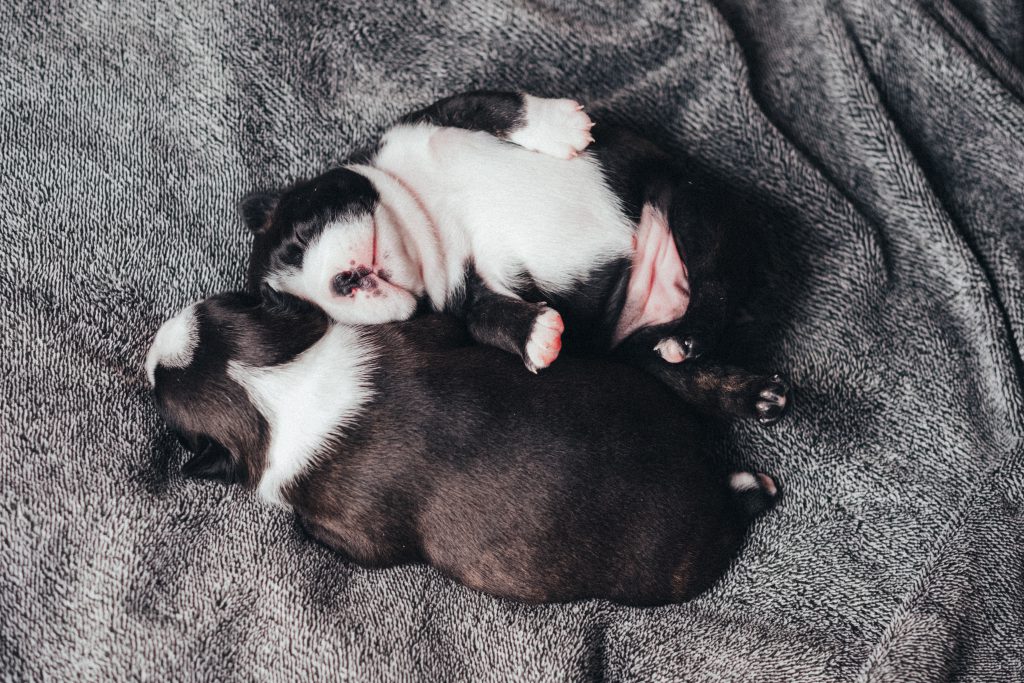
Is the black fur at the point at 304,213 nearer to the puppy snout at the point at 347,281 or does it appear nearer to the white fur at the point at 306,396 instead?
the puppy snout at the point at 347,281

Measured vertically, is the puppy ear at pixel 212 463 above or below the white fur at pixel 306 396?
below

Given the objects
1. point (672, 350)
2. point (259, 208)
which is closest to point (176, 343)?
point (259, 208)

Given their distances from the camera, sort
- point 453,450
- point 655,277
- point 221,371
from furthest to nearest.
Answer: point 655,277
point 221,371
point 453,450

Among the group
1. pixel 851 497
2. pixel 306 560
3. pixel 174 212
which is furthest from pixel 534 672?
pixel 174 212

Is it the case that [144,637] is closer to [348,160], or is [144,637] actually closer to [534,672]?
[534,672]

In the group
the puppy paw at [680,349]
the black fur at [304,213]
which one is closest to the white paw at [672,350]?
the puppy paw at [680,349]

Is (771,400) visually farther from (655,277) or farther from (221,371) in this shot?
(221,371)
